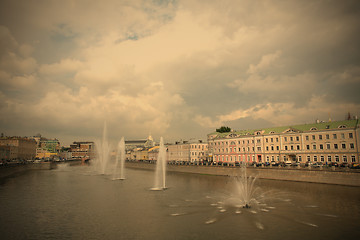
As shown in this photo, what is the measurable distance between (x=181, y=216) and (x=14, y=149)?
143m

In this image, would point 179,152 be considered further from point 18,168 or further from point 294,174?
point 294,174

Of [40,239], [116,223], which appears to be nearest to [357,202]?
[116,223]

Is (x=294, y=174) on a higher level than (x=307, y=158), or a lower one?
lower

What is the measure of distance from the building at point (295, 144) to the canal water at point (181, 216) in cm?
2425

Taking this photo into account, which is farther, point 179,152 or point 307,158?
point 179,152

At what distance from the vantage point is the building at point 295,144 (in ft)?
211

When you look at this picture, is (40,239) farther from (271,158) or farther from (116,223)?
(271,158)

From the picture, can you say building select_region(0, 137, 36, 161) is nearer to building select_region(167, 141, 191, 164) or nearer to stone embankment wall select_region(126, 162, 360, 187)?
building select_region(167, 141, 191, 164)

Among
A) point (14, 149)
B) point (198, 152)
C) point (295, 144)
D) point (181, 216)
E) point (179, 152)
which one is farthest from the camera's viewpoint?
point (14, 149)

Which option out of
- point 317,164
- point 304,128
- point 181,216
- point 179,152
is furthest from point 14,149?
point 317,164

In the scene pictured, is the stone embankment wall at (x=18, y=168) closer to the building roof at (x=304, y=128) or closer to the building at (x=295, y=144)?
the building at (x=295, y=144)

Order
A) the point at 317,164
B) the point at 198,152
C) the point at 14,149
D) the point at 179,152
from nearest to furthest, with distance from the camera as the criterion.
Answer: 1. the point at 317,164
2. the point at 198,152
3. the point at 179,152
4. the point at 14,149

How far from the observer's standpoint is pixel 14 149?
137875 mm

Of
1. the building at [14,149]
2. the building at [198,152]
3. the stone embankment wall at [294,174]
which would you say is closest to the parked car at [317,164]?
the stone embankment wall at [294,174]
